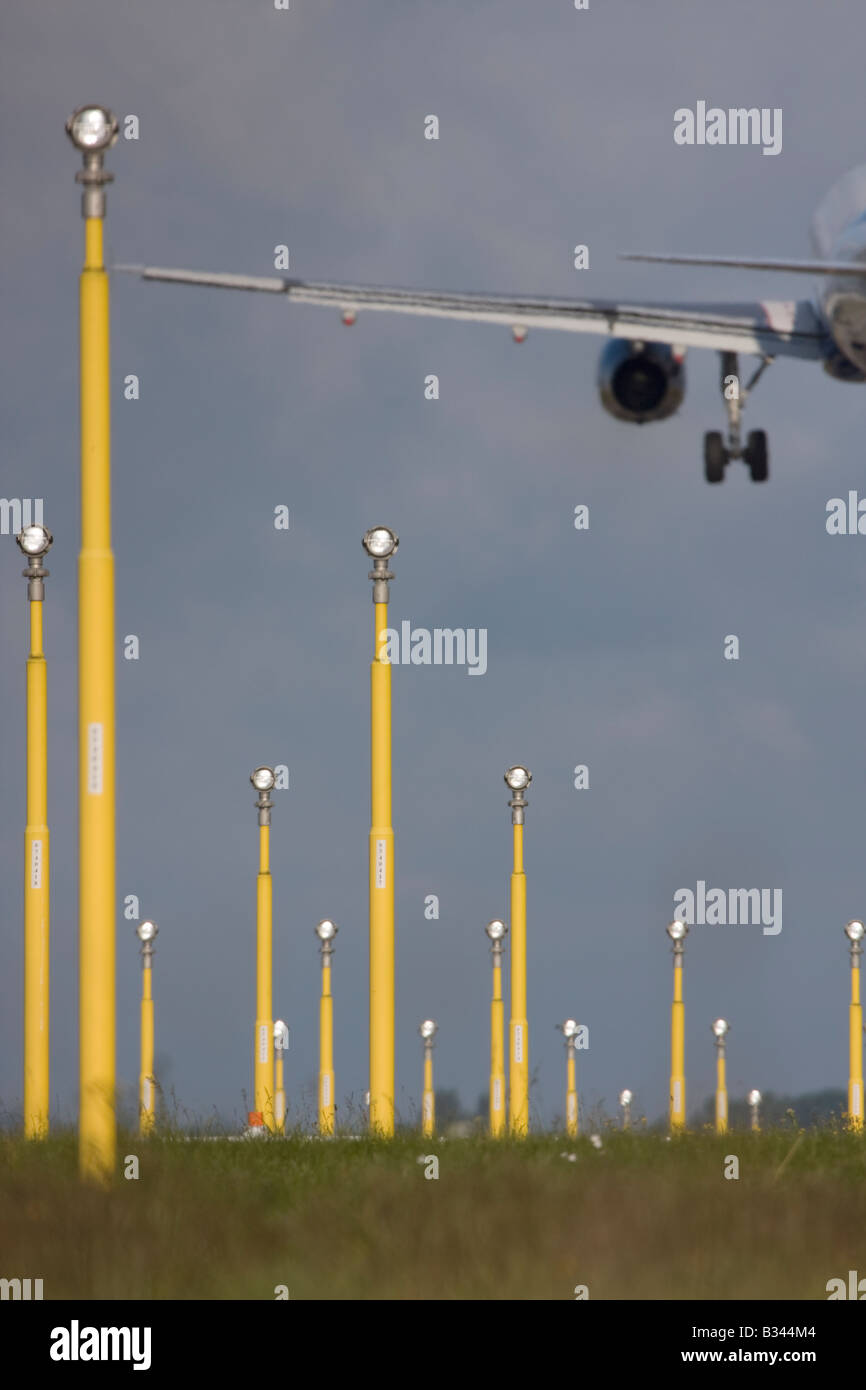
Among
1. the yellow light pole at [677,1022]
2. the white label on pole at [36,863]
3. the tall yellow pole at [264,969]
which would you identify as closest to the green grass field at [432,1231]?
the white label on pole at [36,863]

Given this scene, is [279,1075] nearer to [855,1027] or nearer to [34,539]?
[855,1027]

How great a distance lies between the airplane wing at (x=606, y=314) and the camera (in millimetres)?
24328

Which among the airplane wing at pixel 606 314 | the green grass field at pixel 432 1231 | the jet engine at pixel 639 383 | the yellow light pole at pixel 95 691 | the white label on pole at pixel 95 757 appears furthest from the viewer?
the jet engine at pixel 639 383

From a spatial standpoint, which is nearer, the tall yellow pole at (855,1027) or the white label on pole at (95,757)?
the white label on pole at (95,757)

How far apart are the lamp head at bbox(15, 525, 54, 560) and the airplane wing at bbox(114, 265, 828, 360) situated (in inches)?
221

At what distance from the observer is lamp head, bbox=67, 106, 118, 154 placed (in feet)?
57.0

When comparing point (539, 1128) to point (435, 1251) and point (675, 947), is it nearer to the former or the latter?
point (435, 1251)

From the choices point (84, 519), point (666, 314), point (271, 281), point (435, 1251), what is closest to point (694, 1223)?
point (435, 1251)

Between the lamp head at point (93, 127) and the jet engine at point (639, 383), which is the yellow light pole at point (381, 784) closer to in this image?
the jet engine at point (639, 383)

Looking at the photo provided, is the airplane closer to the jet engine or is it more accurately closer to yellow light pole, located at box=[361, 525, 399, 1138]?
the jet engine

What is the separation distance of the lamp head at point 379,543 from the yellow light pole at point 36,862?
12.7 ft

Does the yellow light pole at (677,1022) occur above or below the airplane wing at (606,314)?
below

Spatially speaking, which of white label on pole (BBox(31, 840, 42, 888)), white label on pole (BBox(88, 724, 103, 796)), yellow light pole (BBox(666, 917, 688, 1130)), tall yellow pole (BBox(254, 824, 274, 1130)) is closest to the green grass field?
white label on pole (BBox(88, 724, 103, 796))
